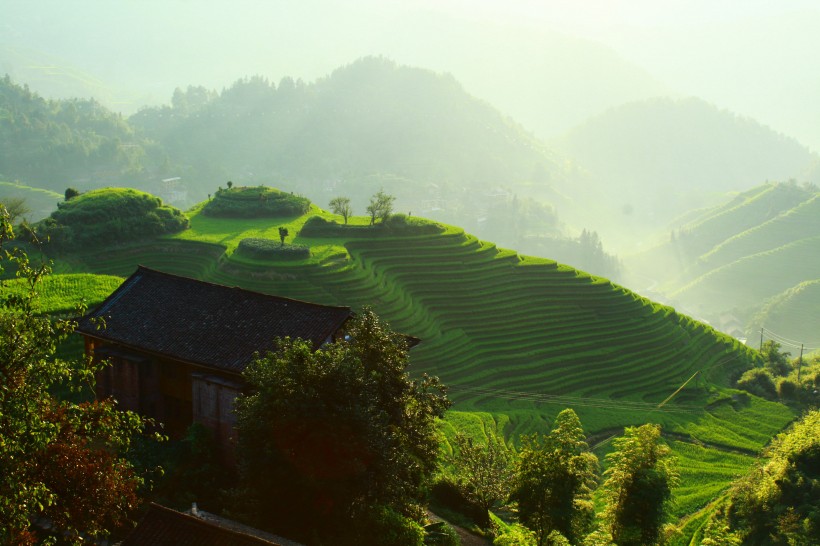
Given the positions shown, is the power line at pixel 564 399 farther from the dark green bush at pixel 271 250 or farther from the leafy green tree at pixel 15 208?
the leafy green tree at pixel 15 208

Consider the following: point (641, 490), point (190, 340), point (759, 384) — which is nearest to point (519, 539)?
point (641, 490)

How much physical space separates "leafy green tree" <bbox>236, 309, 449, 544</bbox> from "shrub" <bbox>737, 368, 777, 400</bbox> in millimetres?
42764

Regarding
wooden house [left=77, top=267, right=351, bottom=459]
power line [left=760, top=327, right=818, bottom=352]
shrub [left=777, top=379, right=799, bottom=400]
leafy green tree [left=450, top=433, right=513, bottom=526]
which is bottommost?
power line [left=760, top=327, right=818, bottom=352]

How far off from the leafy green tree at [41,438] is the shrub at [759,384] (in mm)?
49326

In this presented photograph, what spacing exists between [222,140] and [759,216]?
130m

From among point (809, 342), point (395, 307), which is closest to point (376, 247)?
point (395, 307)

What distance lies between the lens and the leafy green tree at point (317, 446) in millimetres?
16297

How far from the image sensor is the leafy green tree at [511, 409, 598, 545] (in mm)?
19875

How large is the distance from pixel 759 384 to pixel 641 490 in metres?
37.7

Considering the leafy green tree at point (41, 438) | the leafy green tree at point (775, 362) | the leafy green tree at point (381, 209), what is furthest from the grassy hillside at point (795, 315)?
the leafy green tree at point (41, 438)

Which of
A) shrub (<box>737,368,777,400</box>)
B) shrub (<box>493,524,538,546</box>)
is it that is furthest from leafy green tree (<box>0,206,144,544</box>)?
shrub (<box>737,368,777,400</box>)

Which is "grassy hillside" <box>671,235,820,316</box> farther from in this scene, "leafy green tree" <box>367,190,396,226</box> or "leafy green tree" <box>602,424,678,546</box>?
→ "leafy green tree" <box>602,424,678,546</box>

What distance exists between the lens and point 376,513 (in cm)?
1717

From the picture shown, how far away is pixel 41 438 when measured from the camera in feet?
36.1
